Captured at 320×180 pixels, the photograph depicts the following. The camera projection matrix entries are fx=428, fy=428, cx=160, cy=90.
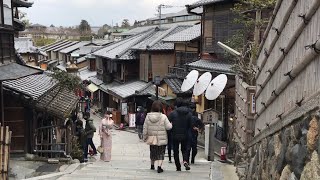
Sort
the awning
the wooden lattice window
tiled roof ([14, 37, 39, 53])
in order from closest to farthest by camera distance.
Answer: the wooden lattice window < the awning < tiled roof ([14, 37, 39, 53])

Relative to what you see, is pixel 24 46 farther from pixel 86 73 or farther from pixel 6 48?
pixel 6 48

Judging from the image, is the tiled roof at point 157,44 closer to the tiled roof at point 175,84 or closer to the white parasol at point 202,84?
the tiled roof at point 175,84

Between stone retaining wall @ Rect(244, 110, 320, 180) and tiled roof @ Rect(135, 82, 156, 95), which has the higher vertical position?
stone retaining wall @ Rect(244, 110, 320, 180)

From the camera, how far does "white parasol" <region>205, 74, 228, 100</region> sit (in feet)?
51.5

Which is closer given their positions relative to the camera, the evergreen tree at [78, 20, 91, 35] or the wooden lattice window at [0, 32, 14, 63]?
the wooden lattice window at [0, 32, 14, 63]

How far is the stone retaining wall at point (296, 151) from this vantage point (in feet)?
12.1

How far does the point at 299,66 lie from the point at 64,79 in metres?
13.5

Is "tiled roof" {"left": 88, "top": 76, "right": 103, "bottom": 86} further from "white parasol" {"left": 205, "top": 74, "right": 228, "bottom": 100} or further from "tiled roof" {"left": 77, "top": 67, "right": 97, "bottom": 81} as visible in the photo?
"white parasol" {"left": 205, "top": 74, "right": 228, "bottom": 100}

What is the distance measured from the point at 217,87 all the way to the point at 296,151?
38.2 ft

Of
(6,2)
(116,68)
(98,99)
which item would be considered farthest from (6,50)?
(98,99)

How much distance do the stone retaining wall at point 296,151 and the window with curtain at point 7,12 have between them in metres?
10.7

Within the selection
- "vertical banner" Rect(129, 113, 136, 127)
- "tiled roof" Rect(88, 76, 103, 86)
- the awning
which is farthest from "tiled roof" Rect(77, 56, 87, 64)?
"vertical banner" Rect(129, 113, 136, 127)

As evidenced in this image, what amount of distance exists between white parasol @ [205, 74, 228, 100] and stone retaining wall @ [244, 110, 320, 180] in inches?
377

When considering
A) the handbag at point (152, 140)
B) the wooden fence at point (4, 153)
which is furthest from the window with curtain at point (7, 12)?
the handbag at point (152, 140)
